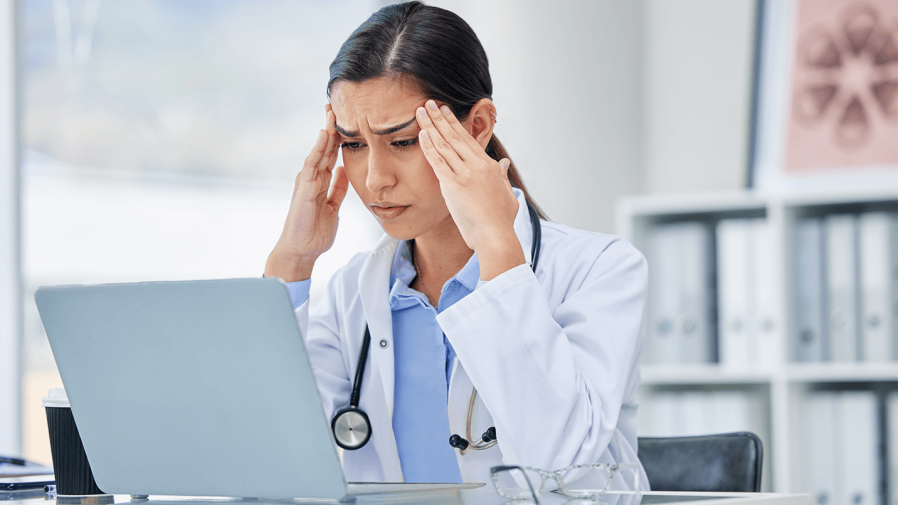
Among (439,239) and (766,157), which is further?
(766,157)

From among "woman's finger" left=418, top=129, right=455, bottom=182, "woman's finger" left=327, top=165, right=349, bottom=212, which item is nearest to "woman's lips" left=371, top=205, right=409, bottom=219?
"woman's finger" left=418, top=129, right=455, bottom=182

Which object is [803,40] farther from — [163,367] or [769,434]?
[163,367]

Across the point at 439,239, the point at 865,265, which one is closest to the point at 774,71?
the point at 865,265

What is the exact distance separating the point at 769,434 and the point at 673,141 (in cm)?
109

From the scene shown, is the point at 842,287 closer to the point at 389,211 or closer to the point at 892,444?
the point at 892,444

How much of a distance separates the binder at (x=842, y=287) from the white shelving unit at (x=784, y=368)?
0.16ft

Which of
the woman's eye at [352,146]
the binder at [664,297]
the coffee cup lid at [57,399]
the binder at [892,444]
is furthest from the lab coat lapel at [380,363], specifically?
the binder at [892,444]

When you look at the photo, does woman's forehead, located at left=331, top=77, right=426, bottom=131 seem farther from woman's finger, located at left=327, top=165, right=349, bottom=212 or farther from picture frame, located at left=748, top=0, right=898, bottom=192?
picture frame, located at left=748, top=0, right=898, bottom=192

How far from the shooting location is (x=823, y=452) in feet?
7.51

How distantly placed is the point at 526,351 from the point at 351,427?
402 millimetres

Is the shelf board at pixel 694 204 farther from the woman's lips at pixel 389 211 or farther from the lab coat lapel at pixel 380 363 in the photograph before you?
the woman's lips at pixel 389 211

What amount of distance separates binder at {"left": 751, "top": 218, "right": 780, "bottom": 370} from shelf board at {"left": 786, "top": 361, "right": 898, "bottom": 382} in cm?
6

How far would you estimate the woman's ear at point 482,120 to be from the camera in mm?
1408

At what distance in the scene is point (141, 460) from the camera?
0.89 metres
